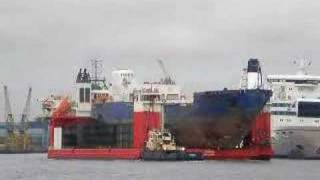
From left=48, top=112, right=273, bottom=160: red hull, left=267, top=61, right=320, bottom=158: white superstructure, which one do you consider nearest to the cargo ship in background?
left=48, top=112, right=273, bottom=160: red hull

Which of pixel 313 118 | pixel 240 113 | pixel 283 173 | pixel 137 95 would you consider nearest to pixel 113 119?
pixel 137 95

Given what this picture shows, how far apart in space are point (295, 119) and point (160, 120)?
2274cm

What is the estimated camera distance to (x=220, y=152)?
9506cm

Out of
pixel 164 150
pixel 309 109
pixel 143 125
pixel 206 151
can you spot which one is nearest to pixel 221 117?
pixel 206 151

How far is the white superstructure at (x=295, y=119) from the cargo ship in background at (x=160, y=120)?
786 cm

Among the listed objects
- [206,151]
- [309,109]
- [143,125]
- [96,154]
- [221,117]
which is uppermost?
[309,109]

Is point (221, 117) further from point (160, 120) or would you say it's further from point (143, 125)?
point (143, 125)

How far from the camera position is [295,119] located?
372 feet

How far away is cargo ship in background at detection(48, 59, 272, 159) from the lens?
93875mm

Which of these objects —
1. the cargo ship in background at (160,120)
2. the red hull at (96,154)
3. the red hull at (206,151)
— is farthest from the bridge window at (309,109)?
the red hull at (96,154)

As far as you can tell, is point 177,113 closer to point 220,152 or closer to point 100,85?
point 220,152

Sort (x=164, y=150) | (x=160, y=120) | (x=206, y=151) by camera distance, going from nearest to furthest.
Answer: (x=164, y=150), (x=206, y=151), (x=160, y=120)

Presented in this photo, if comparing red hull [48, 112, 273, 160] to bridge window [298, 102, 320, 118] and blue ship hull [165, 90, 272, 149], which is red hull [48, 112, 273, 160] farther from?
bridge window [298, 102, 320, 118]

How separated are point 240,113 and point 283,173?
25.7 meters
